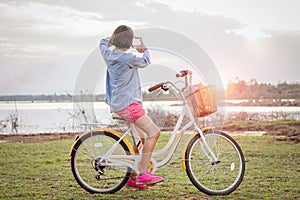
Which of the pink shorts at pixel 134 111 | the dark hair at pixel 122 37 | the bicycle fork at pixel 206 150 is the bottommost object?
the bicycle fork at pixel 206 150

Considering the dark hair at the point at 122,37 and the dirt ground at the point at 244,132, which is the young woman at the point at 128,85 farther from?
the dirt ground at the point at 244,132

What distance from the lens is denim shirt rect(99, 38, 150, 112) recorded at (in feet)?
13.6

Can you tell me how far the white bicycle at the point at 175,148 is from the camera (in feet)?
14.3

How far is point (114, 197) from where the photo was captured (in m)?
4.37

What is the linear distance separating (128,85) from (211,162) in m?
1.07

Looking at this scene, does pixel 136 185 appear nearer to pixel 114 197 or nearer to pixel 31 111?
pixel 114 197

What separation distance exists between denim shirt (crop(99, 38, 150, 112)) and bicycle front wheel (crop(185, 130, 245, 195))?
701mm

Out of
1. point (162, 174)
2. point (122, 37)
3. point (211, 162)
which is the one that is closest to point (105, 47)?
point (122, 37)

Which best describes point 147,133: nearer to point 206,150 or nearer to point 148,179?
point 148,179

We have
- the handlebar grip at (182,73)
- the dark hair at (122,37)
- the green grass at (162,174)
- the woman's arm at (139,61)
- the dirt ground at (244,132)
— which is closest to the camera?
the woman's arm at (139,61)

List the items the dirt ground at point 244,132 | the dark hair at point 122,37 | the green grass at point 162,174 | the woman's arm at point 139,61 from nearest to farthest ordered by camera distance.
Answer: the woman's arm at point 139,61 < the dark hair at point 122,37 < the green grass at point 162,174 < the dirt ground at point 244,132

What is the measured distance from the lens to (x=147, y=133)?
4.24 meters

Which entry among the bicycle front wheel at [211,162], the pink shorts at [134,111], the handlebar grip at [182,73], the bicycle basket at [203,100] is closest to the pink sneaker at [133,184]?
the bicycle front wheel at [211,162]

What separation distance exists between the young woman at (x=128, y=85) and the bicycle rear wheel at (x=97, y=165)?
0.23 m
